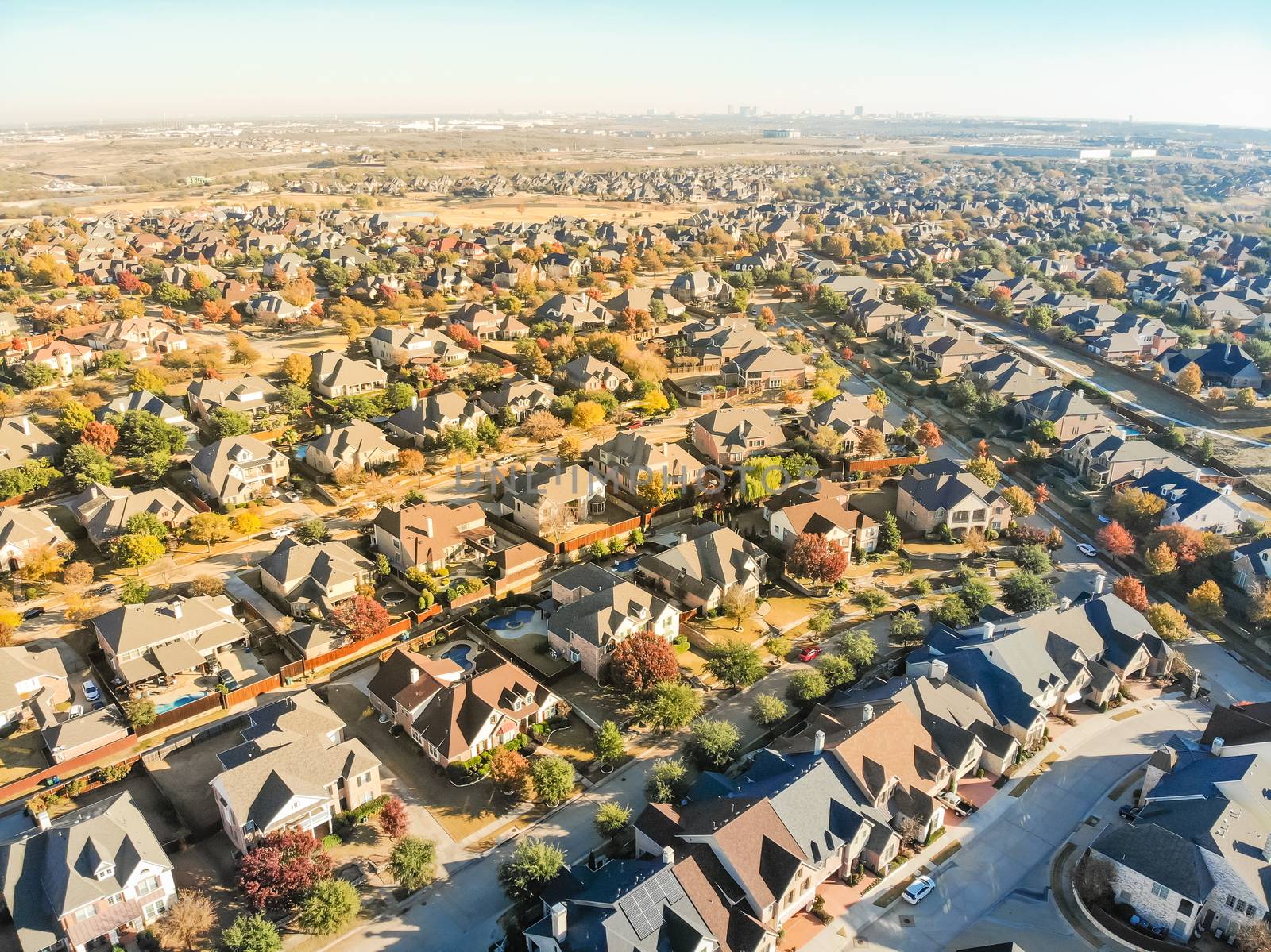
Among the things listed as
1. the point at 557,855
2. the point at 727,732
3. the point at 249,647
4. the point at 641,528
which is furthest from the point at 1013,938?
the point at 249,647

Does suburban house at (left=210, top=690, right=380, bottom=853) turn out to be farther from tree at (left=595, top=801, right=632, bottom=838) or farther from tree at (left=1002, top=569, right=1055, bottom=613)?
tree at (left=1002, top=569, right=1055, bottom=613)

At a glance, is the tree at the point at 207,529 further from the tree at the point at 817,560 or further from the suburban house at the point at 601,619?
the tree at the point at 817,560

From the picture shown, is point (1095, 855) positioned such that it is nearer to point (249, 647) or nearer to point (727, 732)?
point (727, 732)

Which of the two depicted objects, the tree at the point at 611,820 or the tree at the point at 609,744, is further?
the tree at the point at 609,744

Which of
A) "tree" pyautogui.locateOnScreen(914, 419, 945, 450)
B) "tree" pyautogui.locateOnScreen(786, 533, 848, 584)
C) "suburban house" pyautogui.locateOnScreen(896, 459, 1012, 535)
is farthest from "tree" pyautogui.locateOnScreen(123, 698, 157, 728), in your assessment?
"tree" pyautogui.locateOnScreen(914, 419, 945, 450)

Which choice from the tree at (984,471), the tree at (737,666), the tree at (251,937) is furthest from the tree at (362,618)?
the tree at (984,471)

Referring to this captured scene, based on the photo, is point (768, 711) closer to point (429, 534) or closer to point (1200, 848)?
point (1200, 848)
